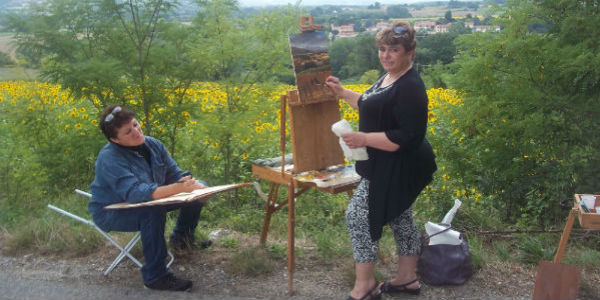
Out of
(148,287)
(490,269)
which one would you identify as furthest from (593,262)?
(148,287)

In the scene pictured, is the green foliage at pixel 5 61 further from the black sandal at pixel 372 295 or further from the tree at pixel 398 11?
the black sandal at pixel 372 295

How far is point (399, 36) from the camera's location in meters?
2.79

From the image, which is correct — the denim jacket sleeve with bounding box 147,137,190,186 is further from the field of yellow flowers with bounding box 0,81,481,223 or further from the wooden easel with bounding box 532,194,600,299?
the wooden easel with bounding box 532,194,600,299

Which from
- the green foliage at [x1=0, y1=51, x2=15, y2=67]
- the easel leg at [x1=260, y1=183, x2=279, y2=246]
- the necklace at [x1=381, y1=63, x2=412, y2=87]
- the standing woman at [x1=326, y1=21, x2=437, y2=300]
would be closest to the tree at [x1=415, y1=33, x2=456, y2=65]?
the easel leg at [x1=260, y1=183, x2=279, y2=246]

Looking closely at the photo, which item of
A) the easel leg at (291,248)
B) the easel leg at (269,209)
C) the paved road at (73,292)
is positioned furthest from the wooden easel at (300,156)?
the paved road at (73,292)

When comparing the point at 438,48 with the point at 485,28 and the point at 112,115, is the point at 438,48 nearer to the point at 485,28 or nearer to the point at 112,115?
the point at 485,28

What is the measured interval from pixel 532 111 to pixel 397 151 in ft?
6.66

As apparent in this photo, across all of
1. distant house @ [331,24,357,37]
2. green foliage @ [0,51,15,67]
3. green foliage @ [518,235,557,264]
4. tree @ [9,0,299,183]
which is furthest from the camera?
distant house @ [331,24,357,37]

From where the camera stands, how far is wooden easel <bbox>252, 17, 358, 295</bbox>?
3.32 meters

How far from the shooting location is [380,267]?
3.71 m

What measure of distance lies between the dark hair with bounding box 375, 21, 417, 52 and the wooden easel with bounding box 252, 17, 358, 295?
60 cm

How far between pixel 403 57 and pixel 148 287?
2.18m

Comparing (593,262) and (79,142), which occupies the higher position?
(79,142)

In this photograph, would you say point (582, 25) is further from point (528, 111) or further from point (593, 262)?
point (593, 262)
